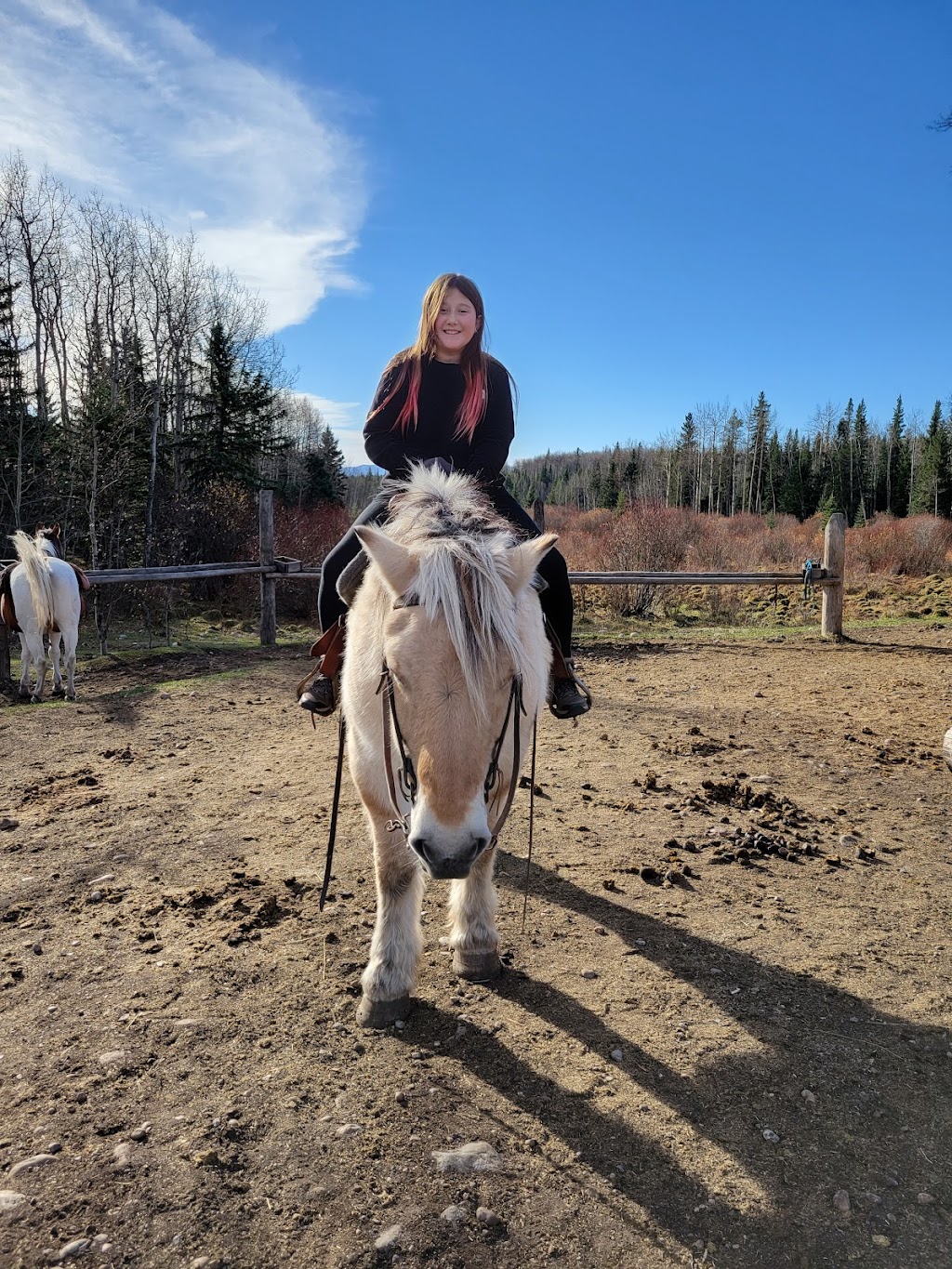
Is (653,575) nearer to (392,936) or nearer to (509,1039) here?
(392,936)

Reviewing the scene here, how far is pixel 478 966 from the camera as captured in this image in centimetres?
303

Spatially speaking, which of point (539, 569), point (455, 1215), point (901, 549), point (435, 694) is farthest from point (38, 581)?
point (901, 549)

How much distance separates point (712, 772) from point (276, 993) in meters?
3.98


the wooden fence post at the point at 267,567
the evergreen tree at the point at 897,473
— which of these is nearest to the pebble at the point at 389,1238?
the wooden fence post at the point at 267,567

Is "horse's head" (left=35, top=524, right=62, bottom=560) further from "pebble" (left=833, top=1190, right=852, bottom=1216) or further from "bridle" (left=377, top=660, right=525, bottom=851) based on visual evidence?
"pebble" (left=833, top=1190, right=852, bottom=1216)

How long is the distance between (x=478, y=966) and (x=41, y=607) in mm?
8244

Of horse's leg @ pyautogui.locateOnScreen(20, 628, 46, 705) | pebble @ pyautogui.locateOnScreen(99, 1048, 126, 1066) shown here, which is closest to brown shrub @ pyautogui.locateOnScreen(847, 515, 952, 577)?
horse's leg @ pyautogui.locateOnScreen(20, 628, 46, 705)

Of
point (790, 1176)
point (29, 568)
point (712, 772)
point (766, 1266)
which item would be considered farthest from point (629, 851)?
point (29, 568)

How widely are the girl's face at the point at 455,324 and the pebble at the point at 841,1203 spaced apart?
3.56 m

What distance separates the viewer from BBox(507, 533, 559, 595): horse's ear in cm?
231

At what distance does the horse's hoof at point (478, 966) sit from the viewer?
3.03 meters

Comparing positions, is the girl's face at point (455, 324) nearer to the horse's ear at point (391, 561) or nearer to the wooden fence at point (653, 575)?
the horse's ear at point (391, 561)

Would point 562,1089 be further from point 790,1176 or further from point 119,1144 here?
point 119,1144

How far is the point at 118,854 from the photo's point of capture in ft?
14.0
